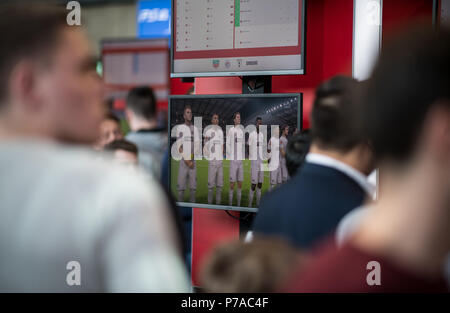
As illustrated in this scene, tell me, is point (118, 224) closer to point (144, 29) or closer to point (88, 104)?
point (88, 104)

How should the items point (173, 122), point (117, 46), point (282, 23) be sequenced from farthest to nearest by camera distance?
point (117, 46)
point (173, 122)
point (282, 23)

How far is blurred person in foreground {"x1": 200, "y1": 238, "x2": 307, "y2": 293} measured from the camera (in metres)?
0.78

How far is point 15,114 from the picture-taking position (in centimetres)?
86

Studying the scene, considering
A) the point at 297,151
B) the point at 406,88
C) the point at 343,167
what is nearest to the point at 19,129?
the point at 406,88

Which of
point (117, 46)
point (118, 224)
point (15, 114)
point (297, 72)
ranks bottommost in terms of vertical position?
point (118, 224)

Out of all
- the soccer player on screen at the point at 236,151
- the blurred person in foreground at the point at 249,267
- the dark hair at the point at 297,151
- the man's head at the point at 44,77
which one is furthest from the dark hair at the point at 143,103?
the blurred person in foreground at the point at 249,267

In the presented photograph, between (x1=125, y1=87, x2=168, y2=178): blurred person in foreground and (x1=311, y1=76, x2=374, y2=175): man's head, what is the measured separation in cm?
161

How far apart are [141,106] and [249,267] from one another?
8.77 feet

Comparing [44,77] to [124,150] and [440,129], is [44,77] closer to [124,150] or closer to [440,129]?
[440,129]

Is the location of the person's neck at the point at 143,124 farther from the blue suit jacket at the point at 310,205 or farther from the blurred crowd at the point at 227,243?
the blurred crowd at the point at 227,243

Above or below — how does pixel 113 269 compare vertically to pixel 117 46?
below

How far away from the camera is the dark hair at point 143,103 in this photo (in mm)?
3361

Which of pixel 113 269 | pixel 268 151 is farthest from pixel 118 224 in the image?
pixel 268 151
